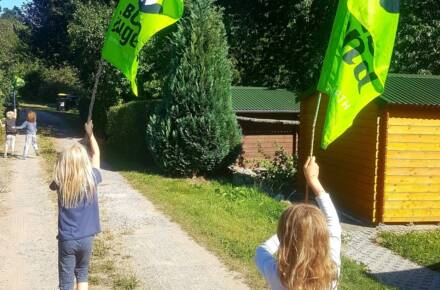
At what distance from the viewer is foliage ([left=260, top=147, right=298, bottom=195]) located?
17.3m

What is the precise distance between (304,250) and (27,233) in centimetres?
788

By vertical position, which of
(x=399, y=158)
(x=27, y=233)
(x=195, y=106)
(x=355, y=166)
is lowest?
(x=27, y=233)

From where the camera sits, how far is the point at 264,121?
75.7 feet

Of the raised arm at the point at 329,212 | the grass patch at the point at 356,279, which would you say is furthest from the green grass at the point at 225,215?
the raised arm at the point at 329,212

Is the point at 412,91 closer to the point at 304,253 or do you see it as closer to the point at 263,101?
the point at 263,101

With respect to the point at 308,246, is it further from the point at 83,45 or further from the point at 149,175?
the point at 83,45

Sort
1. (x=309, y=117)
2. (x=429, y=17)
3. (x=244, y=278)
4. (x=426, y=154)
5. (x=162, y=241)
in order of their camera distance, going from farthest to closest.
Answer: (x=429, y=17), (x=309, y=117), (x=426, y=154), (x=162, y=241), (x=244, y=278)

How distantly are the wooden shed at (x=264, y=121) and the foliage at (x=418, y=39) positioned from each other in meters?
4.47

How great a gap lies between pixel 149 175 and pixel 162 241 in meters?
7.81

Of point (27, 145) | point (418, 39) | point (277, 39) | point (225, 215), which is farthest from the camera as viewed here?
point (277, 39)

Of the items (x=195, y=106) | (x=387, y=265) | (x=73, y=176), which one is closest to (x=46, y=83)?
(x=195, y=106)

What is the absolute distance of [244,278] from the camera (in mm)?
7578

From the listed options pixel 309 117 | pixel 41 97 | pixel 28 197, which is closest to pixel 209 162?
pixel 309 117

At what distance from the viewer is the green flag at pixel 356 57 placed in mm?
4781
